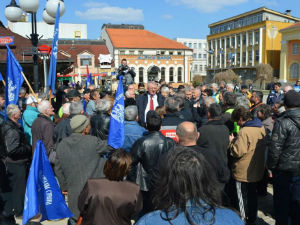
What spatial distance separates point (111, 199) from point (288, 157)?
2.41 m

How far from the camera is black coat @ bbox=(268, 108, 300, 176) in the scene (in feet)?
11.8

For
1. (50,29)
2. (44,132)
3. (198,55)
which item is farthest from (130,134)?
(198,55)

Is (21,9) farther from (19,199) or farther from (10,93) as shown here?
(19,199)

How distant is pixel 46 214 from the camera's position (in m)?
2.90

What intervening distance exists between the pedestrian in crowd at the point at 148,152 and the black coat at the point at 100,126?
99cm

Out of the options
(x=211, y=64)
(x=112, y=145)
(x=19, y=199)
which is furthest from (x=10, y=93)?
(x=211, y=64)

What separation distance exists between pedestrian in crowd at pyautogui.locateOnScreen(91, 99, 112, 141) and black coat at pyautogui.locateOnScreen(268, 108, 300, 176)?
2492 mm

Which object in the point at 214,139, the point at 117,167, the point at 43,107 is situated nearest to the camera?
the point at 117,167

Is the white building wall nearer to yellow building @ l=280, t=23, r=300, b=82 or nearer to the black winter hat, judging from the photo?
yellow building @ l=280, t=23, r=300, b=82

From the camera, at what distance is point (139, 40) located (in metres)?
54.7

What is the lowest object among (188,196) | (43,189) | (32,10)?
(43,189)

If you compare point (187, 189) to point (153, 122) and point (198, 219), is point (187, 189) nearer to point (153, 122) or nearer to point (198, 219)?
point (198, 219)

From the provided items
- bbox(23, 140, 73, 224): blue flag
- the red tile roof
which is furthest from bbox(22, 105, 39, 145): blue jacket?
the red tile roof

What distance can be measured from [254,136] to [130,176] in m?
1.86
